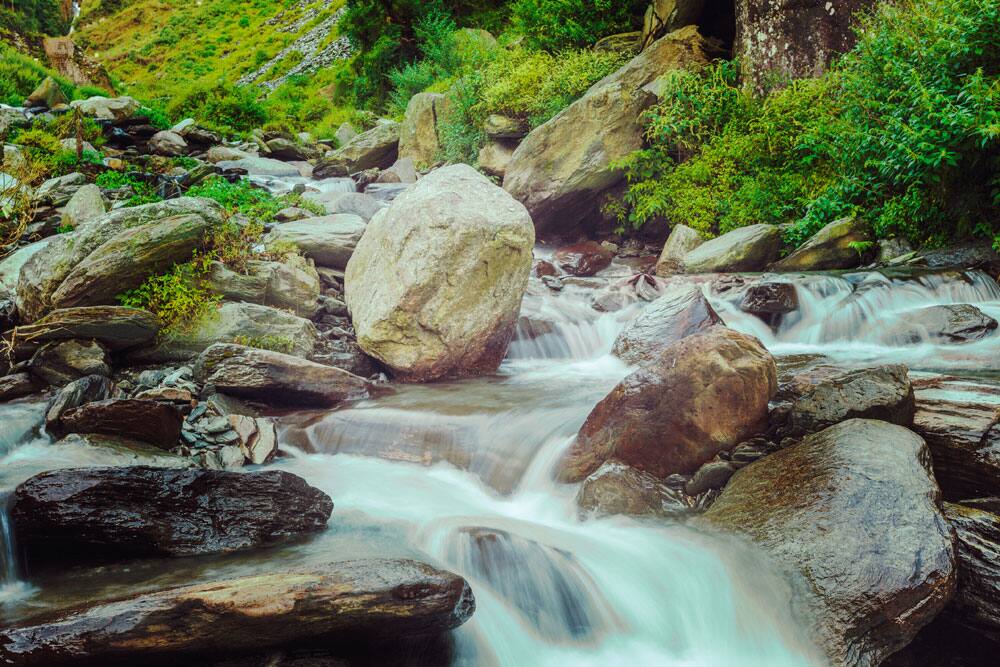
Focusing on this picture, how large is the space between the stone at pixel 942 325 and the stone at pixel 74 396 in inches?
316

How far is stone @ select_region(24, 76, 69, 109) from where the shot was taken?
1638 centimetres

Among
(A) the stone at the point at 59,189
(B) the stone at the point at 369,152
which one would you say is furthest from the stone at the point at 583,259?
(A) the stone at the point at 59,189

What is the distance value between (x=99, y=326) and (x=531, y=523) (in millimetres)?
4870

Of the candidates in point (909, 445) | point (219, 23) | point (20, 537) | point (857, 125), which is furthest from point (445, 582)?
point (219, 23)

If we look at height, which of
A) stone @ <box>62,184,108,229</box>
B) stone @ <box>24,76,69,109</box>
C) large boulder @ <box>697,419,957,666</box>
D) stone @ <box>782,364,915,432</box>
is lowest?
large boulder @ <box>697,419,957,666</box>

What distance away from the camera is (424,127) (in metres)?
17.0

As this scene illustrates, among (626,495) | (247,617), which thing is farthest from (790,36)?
(247,617)

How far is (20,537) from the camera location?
3.23 m

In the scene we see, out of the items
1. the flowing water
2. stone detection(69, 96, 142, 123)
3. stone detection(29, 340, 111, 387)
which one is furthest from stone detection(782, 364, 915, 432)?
stone detection(69, 96, 142, 123)

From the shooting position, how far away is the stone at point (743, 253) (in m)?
9.40

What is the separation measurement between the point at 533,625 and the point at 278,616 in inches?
53.3

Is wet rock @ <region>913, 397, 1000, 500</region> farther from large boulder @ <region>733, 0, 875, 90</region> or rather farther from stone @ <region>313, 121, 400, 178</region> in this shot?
stone @ <region>313, 121, 400, 178</region>

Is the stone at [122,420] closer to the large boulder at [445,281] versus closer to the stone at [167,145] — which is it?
the large boulder at [445,281]

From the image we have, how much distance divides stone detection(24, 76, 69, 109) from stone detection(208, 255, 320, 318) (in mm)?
13595
